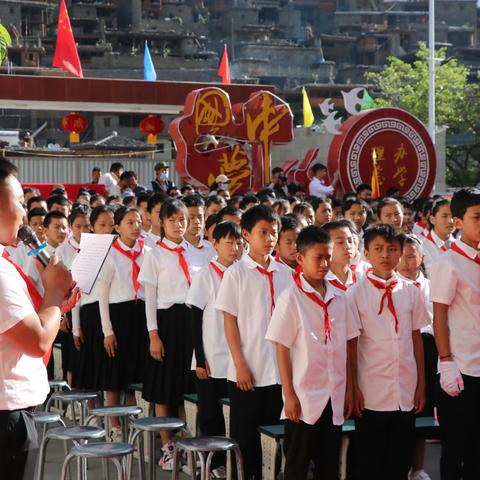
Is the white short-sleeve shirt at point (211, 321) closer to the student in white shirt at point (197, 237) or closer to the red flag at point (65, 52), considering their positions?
the student in white shirt at point (197, 237)

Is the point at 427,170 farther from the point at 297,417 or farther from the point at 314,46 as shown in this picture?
the point at 314,46

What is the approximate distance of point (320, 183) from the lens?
16.1 metres

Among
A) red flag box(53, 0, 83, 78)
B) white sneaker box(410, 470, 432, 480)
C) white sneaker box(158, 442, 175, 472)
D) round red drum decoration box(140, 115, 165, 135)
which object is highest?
red flag box(53, 0, 83, 78)

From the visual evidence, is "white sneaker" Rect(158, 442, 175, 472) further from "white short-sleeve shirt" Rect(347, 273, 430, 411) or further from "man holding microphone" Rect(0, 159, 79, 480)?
"man holding microphone" Rect(0, 159, 79, 480)

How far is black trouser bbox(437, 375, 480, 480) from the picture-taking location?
17.9 ft

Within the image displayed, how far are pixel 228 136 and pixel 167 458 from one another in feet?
33.9

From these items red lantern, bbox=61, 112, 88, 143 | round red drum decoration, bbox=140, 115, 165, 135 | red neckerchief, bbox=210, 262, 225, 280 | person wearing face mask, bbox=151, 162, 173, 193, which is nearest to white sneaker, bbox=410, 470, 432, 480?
red neckerchief, bbox=210, 262, 225, 280

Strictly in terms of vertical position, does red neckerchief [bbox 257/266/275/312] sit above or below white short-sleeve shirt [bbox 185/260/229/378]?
above

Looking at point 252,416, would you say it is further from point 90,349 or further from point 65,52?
point 65,52

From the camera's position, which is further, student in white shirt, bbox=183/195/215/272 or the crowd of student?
student in white shirt, bbox=183/195/215/272

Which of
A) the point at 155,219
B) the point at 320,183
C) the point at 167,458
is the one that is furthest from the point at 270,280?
the point at 320,183

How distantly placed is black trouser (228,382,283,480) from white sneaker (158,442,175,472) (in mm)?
982

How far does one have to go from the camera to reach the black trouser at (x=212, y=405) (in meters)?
6.65

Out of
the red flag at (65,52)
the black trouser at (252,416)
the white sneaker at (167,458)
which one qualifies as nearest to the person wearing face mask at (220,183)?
the red flag at (65,52)
